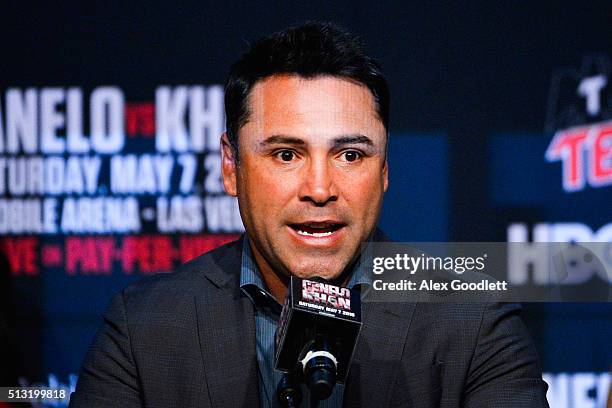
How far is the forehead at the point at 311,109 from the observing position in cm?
169

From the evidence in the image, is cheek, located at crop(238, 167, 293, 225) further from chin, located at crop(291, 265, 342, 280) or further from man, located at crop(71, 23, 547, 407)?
chin, located at crop(291, 265, 342, 280)

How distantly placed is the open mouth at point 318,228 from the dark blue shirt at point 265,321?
0.61 ft

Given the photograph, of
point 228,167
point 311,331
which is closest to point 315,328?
point 311,331

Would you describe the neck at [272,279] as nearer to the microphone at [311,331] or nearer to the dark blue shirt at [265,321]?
the dark blue shirt at [265,321]

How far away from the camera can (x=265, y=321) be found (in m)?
1.81

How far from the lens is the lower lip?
65.5 inches

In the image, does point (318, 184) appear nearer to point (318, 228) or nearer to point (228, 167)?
point (318, 228)

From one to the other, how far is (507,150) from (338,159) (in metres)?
1.48

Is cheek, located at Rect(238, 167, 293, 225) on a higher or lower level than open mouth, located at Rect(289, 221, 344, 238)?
higher

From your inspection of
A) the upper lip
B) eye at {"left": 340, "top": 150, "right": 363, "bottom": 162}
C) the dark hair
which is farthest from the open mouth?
the dark hair

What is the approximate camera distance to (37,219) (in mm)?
3086

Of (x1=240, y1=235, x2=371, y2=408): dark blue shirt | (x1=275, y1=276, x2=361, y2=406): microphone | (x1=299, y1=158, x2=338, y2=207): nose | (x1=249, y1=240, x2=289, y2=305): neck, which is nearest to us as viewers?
(x1=275, y1=276, x2=361, y2=406): microphone

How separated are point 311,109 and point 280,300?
0.39 meters

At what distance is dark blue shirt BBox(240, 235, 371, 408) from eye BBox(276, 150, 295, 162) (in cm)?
26
